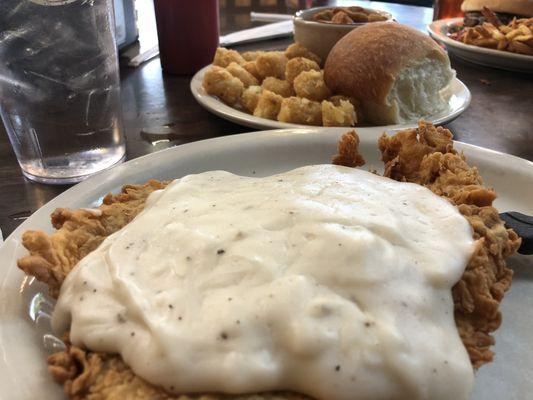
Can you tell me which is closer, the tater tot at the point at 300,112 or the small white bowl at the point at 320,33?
the tater tot at the point at 300,112

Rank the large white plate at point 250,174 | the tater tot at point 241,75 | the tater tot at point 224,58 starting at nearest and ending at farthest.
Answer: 1. the large white plate at point 250,174
2. the tater tot at point 241,75
3. the tater tot at point 224,58

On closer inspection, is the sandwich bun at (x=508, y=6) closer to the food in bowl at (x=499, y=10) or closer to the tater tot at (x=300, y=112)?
the food in bowl at (x=499, y=10)

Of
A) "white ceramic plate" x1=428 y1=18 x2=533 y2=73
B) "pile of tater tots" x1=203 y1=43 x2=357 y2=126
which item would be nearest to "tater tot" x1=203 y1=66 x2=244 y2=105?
"pile of tater tots" x1=203 y1=43 x2=357 y2=126

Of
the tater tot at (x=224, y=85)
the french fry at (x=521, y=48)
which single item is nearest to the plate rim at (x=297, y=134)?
the tater tot at (x=224, y=85)

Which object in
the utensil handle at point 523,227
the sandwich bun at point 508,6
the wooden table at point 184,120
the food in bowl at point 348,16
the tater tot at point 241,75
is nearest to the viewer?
the utensil handle at point 523,227

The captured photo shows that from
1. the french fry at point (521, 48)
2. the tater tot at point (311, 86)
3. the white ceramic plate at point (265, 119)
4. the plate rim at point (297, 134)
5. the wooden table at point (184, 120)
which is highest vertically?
the tater tot at point (311, 86)

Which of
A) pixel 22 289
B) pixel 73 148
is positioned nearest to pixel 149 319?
pixel 22 289
